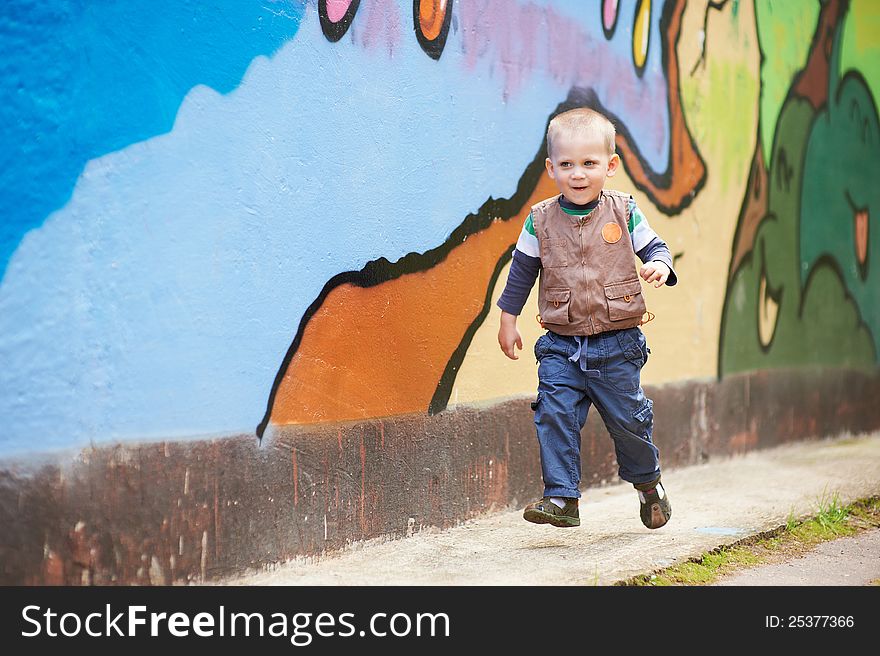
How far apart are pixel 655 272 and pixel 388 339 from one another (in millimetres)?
1033

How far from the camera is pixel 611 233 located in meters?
3.66

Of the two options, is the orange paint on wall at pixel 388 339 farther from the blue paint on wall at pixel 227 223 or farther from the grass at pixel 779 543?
the grass at pixel 779 543

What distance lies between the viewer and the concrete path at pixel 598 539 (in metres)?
3.46

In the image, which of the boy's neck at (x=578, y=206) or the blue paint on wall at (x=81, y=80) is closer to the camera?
the blue paint on wall at (x=81, y=80)

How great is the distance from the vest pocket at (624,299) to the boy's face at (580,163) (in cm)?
32

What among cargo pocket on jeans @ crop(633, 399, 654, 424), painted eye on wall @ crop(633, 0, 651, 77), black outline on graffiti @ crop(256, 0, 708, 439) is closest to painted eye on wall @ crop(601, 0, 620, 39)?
painted eye on wall @ crop(633, 0, 651, 77)

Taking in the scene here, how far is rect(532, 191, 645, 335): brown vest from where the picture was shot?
364 cm

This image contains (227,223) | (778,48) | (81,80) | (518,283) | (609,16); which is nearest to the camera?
(81,80)

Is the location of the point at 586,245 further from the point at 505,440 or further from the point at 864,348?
the point at 864,348

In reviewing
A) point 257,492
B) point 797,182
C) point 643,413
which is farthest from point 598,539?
point 797,182

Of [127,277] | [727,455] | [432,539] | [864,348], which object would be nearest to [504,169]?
[432,539]

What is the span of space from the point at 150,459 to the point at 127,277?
544 millimetres

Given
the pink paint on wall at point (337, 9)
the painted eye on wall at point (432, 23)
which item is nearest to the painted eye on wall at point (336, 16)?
the pink paint on wall at point (337, 9)

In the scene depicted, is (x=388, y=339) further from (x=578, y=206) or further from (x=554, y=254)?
(x=578, y=206)
